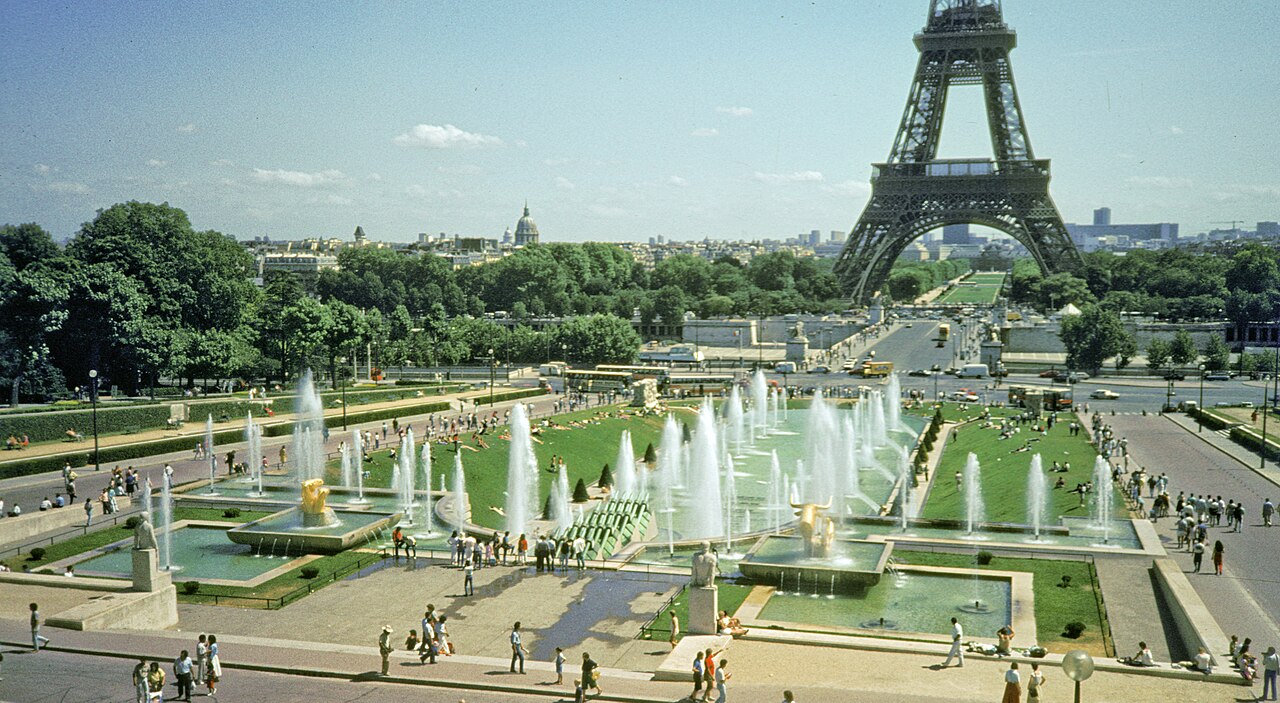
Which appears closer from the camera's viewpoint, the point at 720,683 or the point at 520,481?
the point at 720,683

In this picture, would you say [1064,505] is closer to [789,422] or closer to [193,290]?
[789,422]

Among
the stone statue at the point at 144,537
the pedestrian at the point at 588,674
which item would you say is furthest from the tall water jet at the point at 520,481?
the pedestrian at the point at 588,674

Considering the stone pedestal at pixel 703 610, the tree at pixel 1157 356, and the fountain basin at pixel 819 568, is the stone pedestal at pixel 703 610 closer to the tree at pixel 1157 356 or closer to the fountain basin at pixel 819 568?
the fountain basin at pixel 819 568

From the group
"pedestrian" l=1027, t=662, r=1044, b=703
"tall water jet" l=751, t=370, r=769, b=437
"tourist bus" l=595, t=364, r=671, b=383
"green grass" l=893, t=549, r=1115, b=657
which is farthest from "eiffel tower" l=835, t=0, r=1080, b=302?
"pedestrian" l=1027, t=662, r=1044, b=703

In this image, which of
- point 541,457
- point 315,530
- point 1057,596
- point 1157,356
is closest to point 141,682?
point 315,530

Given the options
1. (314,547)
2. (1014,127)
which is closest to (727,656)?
(314,547)

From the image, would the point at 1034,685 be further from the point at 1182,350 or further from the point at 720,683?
the point at 1182,350
